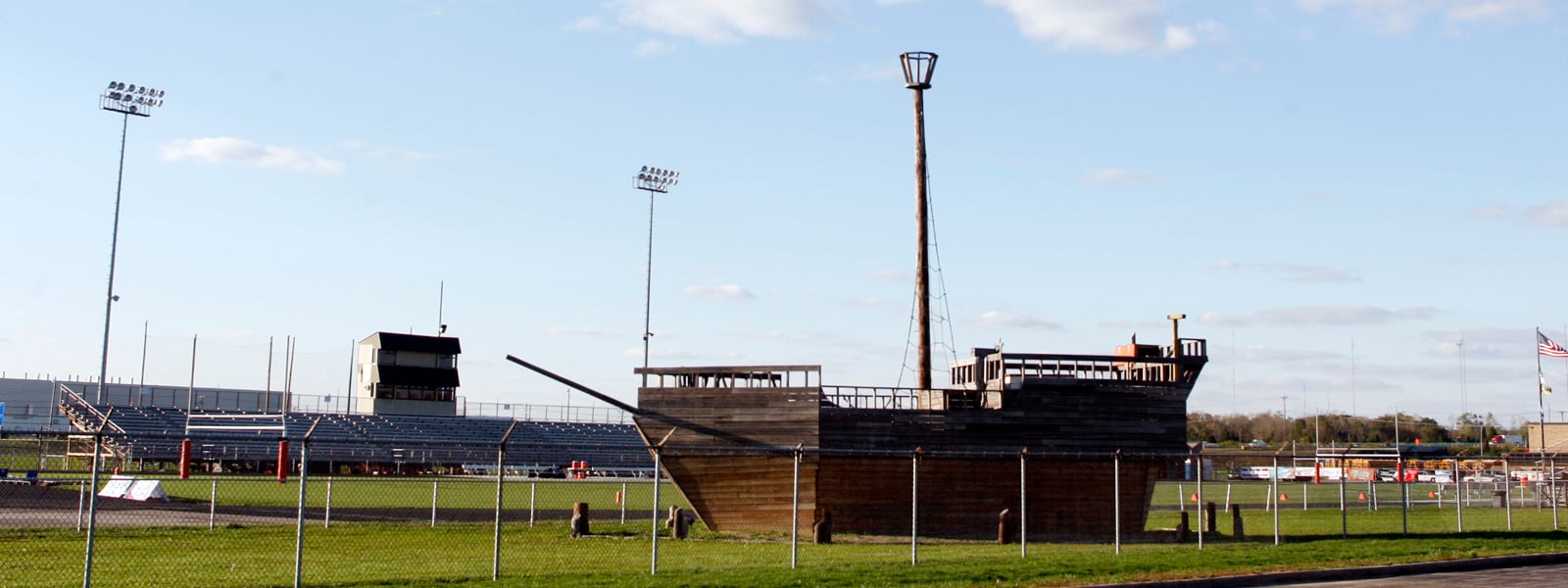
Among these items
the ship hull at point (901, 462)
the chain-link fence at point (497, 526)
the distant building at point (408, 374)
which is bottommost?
the chain-link fence at point (497, 526)

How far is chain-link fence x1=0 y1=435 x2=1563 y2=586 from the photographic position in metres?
15.7

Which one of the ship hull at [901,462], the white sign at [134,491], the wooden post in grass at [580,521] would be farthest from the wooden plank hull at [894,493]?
the white sign at [134,491]

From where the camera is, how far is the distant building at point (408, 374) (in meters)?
70.9

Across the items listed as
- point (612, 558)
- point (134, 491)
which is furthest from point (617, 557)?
point (134, 491)

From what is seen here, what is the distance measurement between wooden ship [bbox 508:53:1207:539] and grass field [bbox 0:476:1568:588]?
0.86 m

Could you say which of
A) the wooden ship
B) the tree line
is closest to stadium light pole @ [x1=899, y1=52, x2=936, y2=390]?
the wooden ship

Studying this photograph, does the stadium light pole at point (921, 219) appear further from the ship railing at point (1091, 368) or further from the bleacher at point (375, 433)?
the bleacher at point (375, 433)

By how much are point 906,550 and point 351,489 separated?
107 feet

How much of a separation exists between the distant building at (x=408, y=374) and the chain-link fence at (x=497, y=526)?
26.6 metres

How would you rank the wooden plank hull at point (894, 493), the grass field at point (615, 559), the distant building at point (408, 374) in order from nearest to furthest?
1. the grass field at point (615, 559)
2. the wooden plank hull at point (894, 493)
3. the distant building at point (408, 374)

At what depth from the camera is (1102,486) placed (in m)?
26.1

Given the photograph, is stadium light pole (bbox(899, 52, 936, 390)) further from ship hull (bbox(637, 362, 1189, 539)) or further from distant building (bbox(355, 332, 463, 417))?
distant building (bbox(355, 332, 463, 417))

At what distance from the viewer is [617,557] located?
18859mm

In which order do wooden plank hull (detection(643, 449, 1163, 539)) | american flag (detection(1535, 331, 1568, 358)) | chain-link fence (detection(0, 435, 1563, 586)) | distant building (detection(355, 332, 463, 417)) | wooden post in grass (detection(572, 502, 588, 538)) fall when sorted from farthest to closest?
distant building (detection(355, 332, 463, 417)) → american flag (detection(1535, 331, 1568, 358)) → wooden plank hull (detection(643, 449, 1163, 539)) → wooden post in grass (detection(572, 502, 588, 538)) → chain-link fence (detection(0, 435, 1563, 586))
